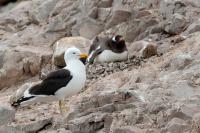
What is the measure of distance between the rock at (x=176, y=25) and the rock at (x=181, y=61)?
3.48m

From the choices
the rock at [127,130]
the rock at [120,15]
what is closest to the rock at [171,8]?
the rock at [120,15]

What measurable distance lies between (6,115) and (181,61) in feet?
11.9

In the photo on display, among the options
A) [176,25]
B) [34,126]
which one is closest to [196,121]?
[34,126]

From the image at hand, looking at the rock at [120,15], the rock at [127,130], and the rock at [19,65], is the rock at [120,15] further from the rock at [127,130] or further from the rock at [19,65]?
the rock at [127,130]

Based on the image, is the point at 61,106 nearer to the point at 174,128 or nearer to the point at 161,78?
the point at 161,78

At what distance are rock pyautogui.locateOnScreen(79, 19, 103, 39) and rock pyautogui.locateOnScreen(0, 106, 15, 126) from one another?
24.9ft

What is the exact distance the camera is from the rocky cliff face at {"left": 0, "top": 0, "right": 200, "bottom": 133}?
37.2 feet

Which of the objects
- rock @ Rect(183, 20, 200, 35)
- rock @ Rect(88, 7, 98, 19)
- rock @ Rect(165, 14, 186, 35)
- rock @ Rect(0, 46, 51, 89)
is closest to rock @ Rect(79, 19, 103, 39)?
rock @ Rect(88, 7, 98, 19)

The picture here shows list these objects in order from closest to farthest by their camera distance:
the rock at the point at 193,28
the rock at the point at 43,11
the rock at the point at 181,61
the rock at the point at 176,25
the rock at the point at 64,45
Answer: the rock at the point at 181,61 → the rock at the point at 193,28 → the rock at the point at 176,25 → the rock at the point at 64,45 → the rock at the point at 43,11

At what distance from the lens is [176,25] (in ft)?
58.3

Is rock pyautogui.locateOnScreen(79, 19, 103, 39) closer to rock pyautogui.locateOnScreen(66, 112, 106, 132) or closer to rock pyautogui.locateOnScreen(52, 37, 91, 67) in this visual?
rock pyautogui.locateOnScreen(52, 37, 91, 67)

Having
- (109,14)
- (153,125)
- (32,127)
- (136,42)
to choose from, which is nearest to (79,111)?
(32,127)

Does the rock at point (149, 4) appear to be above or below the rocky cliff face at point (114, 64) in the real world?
above

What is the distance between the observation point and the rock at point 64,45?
18609 millimetres
